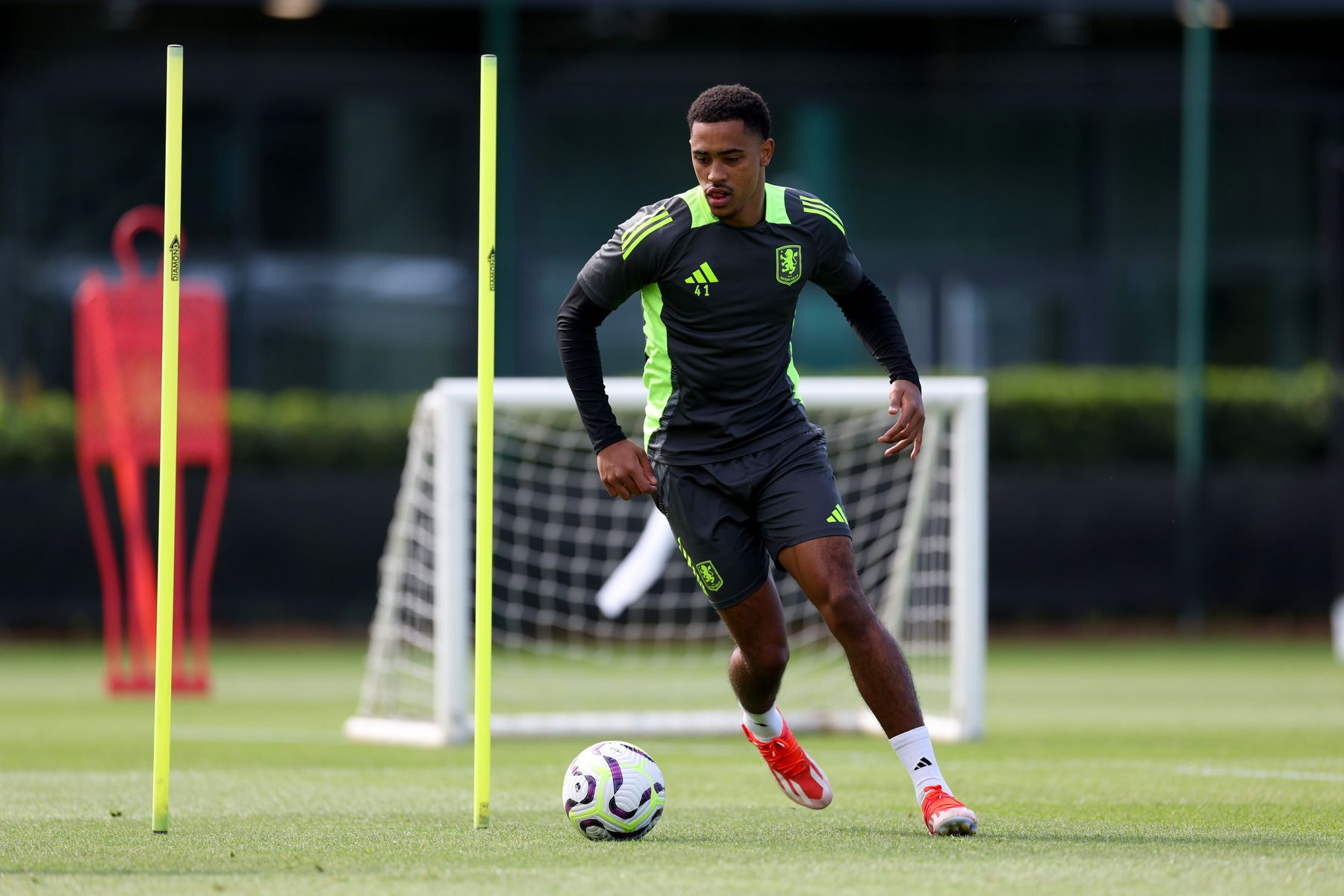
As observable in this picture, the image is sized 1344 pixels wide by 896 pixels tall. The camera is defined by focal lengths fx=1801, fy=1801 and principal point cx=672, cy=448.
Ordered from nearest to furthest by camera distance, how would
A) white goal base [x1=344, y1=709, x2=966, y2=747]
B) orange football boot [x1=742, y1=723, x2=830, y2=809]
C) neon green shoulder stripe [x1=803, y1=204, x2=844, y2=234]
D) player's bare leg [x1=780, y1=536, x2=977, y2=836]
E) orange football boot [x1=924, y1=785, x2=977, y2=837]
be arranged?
orange football boot [x1=924, y1=785, x2=977, y2=837] < player's bare leg [x1=780, y1=536, x2=977, y2=836] < neon green shoulder stripe [x1=803, y1=204, x2=844, y2=234] < orange football boot [x1=742, y1=723, x2=830, y2=809] < white goal base [x1=344, y1=709, x2=966, y2=747]

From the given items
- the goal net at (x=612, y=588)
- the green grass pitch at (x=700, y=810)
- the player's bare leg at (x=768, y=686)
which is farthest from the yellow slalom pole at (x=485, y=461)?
the goal net at (x=612, y=588)

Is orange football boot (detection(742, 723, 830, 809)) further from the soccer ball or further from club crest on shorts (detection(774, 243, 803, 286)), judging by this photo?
club crest on shorts (detection(774, 243, 803, 286))

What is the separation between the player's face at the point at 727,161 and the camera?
17.4ft

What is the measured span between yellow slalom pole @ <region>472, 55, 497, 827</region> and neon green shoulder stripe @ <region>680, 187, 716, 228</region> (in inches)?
24.0

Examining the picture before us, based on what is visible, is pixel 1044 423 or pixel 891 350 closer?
pixel 891 350

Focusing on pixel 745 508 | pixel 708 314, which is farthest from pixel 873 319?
pixel 745 508

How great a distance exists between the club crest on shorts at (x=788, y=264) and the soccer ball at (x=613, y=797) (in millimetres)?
1512

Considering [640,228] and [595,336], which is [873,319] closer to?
[640,228]

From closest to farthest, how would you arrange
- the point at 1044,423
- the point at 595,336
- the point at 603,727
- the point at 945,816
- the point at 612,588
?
the point at 945,816, the point at 595,336, the point at 603,727, the point at 612,588, the point at 1044,423

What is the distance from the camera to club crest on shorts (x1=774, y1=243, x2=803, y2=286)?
17.9 ft

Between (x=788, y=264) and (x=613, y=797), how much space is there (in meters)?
1.68

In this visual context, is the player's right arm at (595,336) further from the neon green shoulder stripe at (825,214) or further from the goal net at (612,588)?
the goal net at (612,588)

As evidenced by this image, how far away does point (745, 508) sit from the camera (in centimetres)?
556

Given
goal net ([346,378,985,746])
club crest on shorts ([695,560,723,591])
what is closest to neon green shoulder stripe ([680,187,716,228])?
club crest on shorts ([695,560,723,591])
